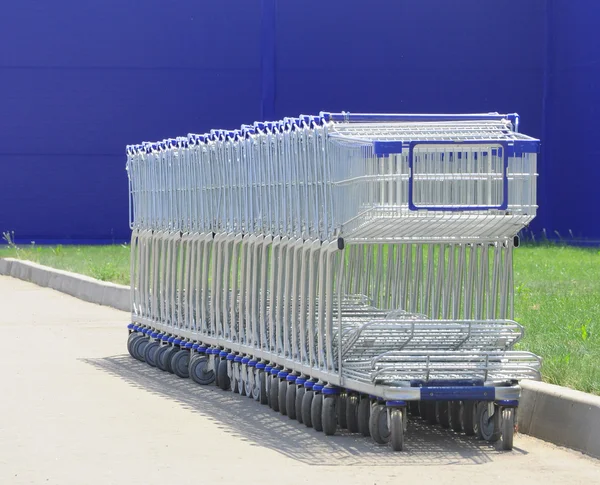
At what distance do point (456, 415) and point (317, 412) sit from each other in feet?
2.84

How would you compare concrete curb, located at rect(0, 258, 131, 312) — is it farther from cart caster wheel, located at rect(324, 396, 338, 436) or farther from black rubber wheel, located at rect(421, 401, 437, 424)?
cart caster wheel, located at rect(324, 396, 338, 436)

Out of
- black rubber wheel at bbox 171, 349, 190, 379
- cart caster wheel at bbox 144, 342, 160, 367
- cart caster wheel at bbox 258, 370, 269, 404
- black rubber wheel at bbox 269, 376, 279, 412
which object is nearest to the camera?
black rubber wheel at bbox 269, 376, 279, 412

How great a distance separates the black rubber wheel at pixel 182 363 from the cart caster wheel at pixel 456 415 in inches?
138

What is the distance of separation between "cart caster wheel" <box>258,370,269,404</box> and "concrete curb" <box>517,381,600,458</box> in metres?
1.94

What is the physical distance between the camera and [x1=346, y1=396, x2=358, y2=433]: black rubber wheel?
927cm

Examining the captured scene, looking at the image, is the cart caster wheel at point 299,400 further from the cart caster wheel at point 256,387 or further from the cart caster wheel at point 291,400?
the cart caster wheel at point 256,387

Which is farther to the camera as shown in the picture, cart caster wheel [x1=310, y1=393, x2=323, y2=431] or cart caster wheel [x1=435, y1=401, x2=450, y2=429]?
→ cart caster wheel [x1=435, y1=401, x2=450, y2=429]

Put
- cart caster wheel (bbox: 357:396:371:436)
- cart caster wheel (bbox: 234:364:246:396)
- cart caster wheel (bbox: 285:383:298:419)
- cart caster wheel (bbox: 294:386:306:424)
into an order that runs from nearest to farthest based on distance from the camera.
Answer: cart caster wheel (bbox: 357:396:371:436) < cart caster wheel (bbox: 294:386:306:424) < cart caster wheel (bbox: 285:383:298:419) < cart caster wheel (bbox: 234:364:246:396)

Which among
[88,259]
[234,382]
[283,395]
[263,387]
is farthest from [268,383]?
[88,259]

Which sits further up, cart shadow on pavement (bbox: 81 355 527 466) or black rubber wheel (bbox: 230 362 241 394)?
black rubber wheel (bbox: 230 362 241 394)

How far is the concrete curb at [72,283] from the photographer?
19.7 m

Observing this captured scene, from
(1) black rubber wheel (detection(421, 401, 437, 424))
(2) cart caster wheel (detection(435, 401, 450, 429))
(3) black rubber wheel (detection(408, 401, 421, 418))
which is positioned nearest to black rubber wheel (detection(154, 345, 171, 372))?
(3) black rubber wheel (detection(408, 401, 421, 418))

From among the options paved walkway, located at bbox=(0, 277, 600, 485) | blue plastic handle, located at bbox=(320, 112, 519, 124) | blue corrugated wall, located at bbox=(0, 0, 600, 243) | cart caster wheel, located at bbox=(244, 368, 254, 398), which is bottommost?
paved walkway, located at bbox=(0, 277, 600, 485)

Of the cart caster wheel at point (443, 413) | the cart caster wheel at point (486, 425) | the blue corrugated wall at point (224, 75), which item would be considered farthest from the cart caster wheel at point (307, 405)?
the blue corrugated wall at point (224, 75)
